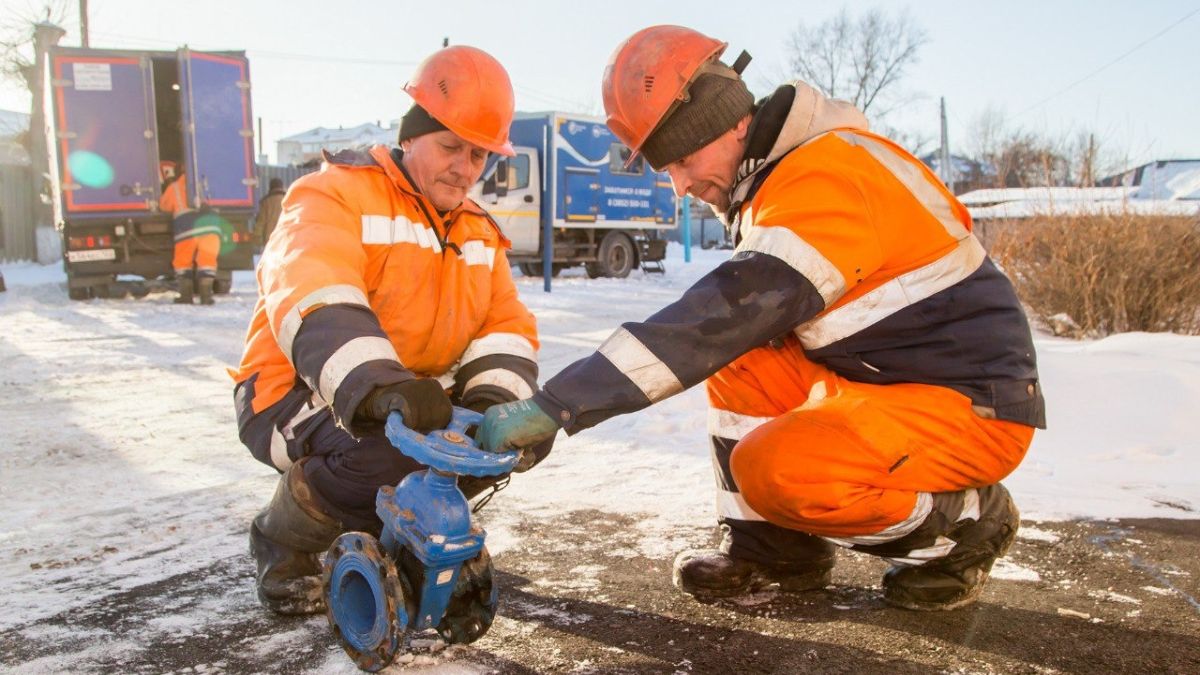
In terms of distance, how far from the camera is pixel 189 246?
12.1 m

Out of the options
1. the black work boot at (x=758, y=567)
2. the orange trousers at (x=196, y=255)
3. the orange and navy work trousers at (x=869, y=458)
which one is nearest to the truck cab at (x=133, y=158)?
the orange trousers at (x=196, y=255)

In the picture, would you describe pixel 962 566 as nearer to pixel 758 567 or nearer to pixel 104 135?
pixel 758 567

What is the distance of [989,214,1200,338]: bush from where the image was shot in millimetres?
7949

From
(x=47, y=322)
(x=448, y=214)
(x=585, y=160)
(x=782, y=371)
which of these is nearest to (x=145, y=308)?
(x=47, y=322)

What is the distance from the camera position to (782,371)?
2.83 meters

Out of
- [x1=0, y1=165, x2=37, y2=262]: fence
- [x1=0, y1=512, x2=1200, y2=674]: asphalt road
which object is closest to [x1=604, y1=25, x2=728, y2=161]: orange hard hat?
[x1=0, y1=512, x2=1200, y2=674]: asphalt road

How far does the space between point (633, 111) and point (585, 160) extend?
14.8 meters

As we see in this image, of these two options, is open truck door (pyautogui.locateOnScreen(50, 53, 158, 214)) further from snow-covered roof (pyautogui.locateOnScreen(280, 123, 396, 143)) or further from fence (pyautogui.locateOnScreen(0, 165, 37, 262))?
snow-covered roof (pyautogui.locateOnScreen(280, 123, 396, 143))

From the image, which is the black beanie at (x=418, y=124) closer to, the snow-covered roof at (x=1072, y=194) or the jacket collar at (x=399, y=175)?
the jacket collar at (x=399, y=175)

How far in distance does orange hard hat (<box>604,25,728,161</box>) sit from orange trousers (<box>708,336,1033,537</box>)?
0.87m

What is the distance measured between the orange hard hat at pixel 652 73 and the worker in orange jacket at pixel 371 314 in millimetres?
447

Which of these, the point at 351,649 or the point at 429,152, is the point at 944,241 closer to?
the point at 429,152

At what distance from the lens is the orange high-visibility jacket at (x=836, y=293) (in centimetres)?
221

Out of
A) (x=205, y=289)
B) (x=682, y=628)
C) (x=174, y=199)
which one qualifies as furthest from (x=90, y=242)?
(x=682, y=628)
